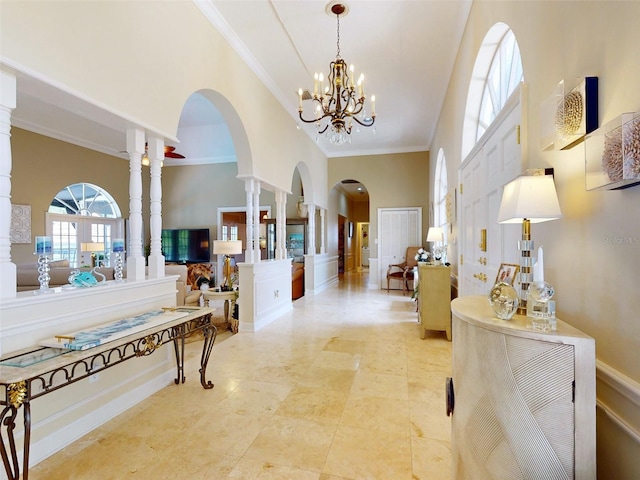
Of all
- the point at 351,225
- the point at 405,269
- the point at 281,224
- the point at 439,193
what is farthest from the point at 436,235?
the point at 351,225

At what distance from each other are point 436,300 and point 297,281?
3699 mm

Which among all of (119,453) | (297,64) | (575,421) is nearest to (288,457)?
(119,453)

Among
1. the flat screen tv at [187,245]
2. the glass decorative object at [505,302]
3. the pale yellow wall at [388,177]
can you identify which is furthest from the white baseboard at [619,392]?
→ the flat screen tv at [187,245]

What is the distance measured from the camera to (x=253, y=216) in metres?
4.81

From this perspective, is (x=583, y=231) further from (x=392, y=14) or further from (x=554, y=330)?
(x=392, y=14)

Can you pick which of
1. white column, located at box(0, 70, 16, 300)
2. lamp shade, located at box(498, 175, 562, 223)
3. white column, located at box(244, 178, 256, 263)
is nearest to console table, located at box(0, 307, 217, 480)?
white column, located at box(0, 70, 16, 300)

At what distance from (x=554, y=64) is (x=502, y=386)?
5.04 ft

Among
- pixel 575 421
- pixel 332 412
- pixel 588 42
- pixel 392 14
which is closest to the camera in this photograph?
pixel 575 421

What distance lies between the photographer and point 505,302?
48.2 inches

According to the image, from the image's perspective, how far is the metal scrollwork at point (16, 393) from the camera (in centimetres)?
140

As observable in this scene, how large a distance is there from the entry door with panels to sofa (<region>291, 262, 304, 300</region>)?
3.79 m

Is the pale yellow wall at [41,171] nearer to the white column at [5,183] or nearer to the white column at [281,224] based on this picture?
the white column at [281,224]

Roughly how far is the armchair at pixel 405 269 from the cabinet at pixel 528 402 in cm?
670

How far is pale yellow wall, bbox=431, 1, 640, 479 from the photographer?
99 centimetres
